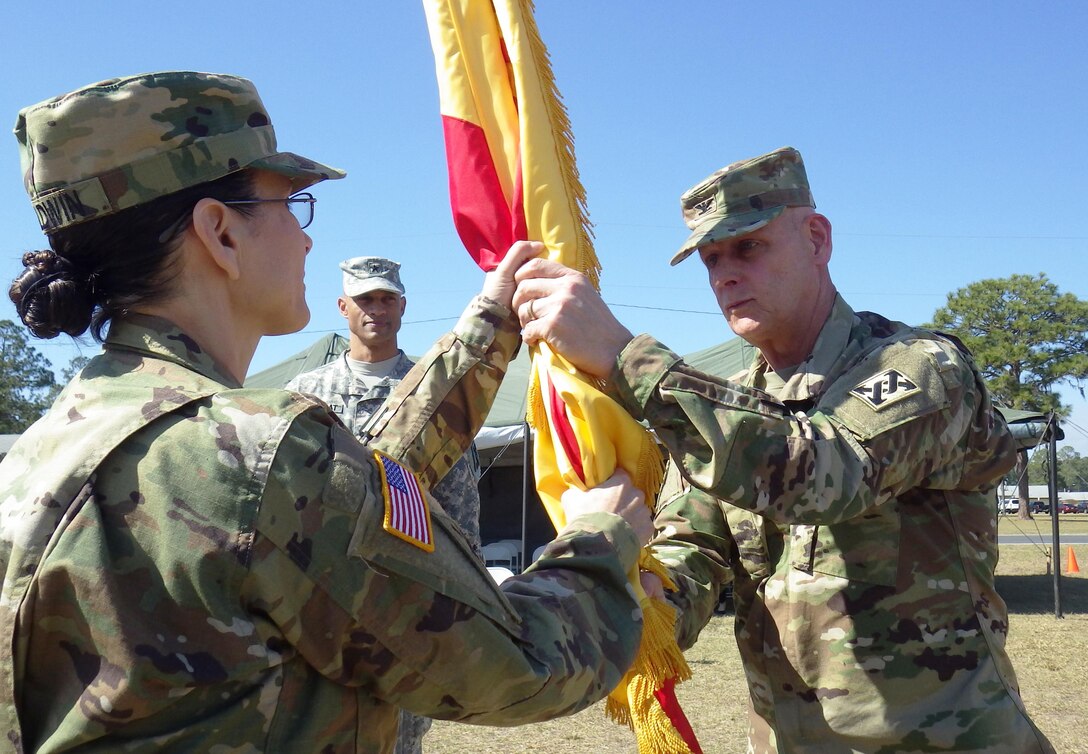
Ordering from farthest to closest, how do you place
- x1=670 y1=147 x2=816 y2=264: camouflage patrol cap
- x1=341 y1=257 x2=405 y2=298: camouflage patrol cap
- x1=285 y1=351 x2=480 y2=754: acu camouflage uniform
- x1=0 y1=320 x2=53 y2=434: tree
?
x1=0 y1=320 x2=53 y2=434: tree
x1=341 y1=257 x2=405 y2=298: camouflage patrol cap
x1=285 y1=351 x2=480 y2=754: acu camouflage uniform
x1=670 y1=147 x2=816 y2=264: camouflage patrol cap

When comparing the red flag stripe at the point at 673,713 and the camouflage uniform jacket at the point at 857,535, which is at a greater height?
the camouflage uniform jacket at the point at 857,535

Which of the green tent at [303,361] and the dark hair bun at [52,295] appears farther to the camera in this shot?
the green tent at [303,361]

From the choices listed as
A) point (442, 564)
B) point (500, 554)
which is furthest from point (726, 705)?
point (442, 564)

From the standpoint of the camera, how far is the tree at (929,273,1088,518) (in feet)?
140

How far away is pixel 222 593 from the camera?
1.25 metres

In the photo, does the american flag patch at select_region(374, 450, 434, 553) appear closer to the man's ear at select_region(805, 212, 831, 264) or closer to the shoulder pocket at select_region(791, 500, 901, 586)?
the shoulder pocket at select_region(791, 500, 901, 586)

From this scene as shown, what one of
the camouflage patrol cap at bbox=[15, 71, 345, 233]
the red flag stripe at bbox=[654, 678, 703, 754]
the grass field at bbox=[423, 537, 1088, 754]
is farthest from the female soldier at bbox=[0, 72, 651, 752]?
the grass field at bbox=[423, 537, 1088, 754]

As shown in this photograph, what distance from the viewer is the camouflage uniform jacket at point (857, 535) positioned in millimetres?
2100

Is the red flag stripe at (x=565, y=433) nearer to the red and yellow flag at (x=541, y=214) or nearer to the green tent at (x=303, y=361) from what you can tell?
the red and yellow flag at (x=541, y=214)

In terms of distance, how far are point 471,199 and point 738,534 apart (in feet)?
3.95

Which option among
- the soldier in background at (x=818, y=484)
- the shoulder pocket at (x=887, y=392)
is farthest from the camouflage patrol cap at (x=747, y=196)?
the shoulder pocket at (x=887, y=392)

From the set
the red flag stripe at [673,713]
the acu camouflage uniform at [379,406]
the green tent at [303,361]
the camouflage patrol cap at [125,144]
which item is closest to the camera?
the camouflage patrol cap at [125,144]

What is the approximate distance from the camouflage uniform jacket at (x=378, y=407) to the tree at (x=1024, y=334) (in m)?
41.5

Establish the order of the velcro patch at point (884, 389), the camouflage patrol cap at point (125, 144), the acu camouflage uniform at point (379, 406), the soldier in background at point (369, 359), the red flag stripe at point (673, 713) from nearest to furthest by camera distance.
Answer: the camouflage patrol cap at point (125, 144), the velcro patch at point (884, 389), the red flag stripe at point (673, 713), the acu camouflage uniform at point (379, 406), the soldier in background at point (369, 359)
